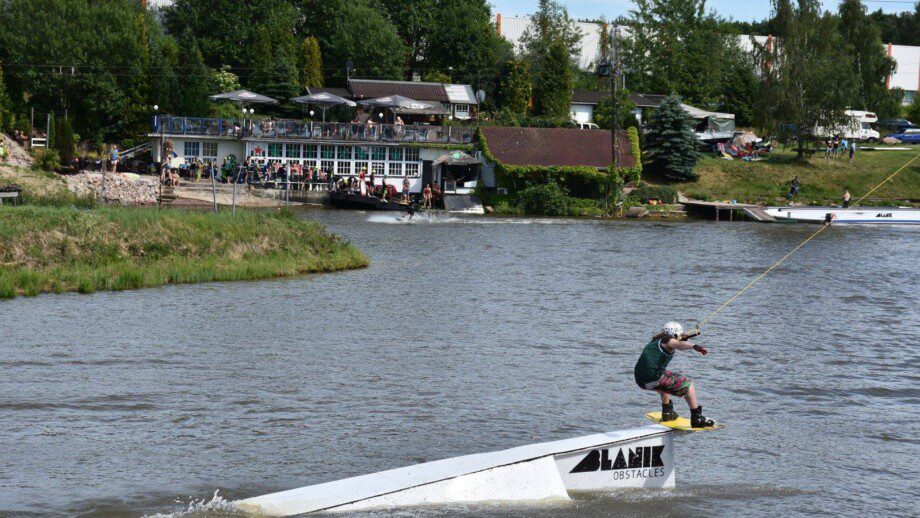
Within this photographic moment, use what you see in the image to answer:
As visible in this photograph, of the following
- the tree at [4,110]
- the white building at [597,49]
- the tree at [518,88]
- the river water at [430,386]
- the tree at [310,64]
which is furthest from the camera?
the white building at [597,49]

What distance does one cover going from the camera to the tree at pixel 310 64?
8295 centimetres

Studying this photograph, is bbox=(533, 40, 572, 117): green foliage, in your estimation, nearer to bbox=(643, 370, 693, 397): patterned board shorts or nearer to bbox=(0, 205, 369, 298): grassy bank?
bbox=(0, 205, 369, 298): grassy bank

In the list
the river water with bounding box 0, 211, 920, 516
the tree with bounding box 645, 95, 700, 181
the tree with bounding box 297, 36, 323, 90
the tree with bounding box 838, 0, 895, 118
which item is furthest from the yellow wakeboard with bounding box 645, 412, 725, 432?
the tree with bounding box 838, 0, 895, 118

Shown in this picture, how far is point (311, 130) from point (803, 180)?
33.3 metres

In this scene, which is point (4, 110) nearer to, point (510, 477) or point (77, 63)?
point (77, 63)

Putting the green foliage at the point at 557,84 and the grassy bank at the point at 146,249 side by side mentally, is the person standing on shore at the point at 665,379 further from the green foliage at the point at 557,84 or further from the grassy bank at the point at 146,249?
the green foliage at the point at 557,84

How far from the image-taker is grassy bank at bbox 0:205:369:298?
100.0 feet

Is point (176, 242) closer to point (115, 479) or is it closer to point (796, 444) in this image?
point (115, 479)

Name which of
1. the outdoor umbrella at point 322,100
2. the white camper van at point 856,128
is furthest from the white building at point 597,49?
the outdoor umbrella at point 322,100

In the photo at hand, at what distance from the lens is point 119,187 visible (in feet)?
193

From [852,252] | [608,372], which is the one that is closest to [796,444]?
[608,372]

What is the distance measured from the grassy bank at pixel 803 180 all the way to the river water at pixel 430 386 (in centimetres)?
3361

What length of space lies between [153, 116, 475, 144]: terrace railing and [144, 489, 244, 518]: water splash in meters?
55.3


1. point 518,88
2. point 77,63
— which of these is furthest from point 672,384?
point 518,88
